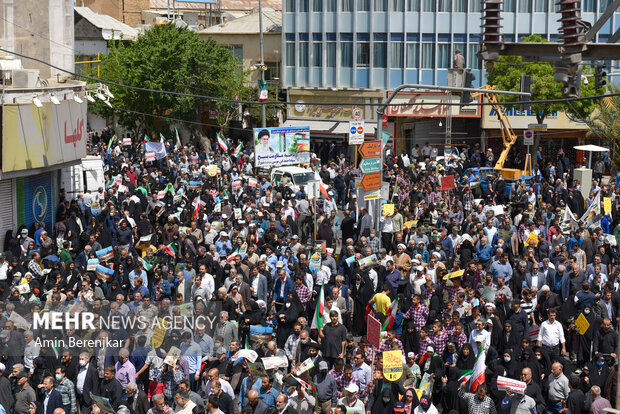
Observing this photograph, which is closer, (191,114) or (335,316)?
(335,316)

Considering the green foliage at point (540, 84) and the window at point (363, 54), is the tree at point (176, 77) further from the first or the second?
the green foliage at point (540, 84)

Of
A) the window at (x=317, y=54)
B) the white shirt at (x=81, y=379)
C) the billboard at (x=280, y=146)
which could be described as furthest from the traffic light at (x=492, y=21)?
the window at (x=317, y=54)

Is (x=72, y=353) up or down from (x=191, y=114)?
down

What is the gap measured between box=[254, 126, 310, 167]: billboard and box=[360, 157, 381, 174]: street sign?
652cm

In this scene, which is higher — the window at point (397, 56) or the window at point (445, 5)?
the window at point (445, 5)

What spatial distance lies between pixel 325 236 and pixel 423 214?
9.75 ft

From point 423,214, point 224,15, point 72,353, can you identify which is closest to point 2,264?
point 72,353

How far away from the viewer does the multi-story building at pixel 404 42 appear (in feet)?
152

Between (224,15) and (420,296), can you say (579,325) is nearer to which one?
(420,296)

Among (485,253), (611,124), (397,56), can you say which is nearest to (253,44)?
(397,56)

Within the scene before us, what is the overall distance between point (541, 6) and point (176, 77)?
17272 mm

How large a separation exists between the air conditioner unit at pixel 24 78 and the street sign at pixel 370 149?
8.74 meters

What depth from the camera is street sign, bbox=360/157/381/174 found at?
21.8 meters

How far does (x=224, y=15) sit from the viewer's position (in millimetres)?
73062
